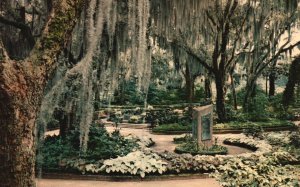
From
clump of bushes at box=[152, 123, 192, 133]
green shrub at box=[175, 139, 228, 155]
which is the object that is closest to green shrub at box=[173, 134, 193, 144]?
green shrub at box=[175, 139, 228, 155]

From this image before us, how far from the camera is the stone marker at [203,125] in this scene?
17.4 metres

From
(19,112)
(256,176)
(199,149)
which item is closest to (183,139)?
(199,149)

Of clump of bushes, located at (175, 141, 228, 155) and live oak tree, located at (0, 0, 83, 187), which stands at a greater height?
live oak tree, located at (0, 0, 83, 187)

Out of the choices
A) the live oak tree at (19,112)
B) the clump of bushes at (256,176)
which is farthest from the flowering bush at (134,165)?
the live oak tree at (19,112)

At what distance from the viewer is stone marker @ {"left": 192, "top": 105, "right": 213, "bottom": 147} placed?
1744cm

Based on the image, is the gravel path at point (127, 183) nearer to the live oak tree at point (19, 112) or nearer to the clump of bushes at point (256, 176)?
the clump of bushes at point (256, 176)

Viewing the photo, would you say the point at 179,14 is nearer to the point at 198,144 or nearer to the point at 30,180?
the point at 198,144

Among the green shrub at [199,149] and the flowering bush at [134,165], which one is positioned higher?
the flowering bush at [134,165]

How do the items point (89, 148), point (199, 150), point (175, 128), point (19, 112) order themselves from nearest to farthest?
point (19, 112), point (89, 148), point (199, 150), point (175, 128)

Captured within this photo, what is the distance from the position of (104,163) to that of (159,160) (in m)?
1.63

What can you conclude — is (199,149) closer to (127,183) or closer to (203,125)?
(203,125)

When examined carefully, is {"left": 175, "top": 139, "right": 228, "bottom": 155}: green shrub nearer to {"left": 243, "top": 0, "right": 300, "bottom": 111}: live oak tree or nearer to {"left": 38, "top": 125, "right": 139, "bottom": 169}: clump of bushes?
{"left": 38, "top": 125, "right": 139, "bottom": 169}: clump of bushes

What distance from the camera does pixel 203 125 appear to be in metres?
17.8

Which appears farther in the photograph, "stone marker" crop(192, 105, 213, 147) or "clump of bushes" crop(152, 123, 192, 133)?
"clump of bushes" crop(152, 123, 192, 133)
